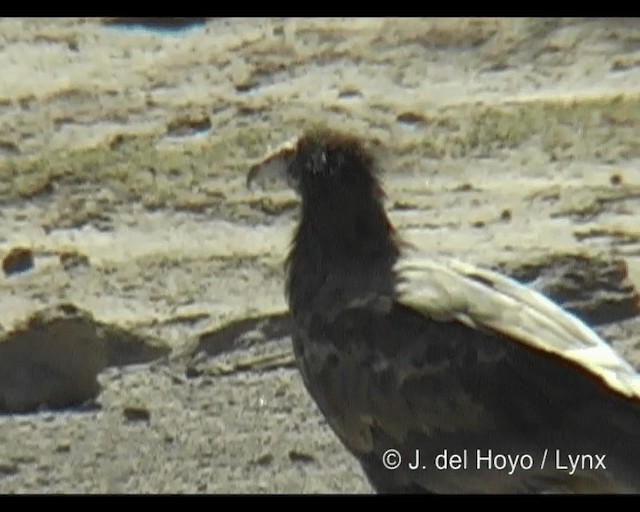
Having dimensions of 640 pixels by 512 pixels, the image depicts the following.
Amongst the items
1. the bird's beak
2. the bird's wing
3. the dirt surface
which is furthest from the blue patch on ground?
the bird's wing

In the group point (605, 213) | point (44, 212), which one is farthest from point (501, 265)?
point (44, 212)

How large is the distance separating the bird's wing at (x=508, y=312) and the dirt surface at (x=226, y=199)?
0.44 meters

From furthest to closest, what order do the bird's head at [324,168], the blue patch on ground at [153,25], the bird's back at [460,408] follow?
the blue patch on ground at [153,25] < the bird's head at [324,168] < the bird's back at [460,408]

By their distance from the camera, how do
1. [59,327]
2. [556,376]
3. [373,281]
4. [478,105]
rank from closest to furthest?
[556,376] < [373,281] < [59,327] < [478,105]

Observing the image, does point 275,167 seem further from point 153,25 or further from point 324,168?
point 153,25

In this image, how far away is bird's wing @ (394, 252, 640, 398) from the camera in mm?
4816

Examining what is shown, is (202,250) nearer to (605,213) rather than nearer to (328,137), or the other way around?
(328,137)

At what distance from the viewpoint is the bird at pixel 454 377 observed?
4762mm

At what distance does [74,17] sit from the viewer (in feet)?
19.5

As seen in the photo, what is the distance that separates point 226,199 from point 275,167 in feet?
1.34

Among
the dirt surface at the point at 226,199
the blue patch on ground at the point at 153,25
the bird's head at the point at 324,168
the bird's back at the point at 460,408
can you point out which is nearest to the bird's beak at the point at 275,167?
the bird's head at the point at 324,168

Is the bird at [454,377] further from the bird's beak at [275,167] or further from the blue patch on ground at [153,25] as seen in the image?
the blue patch on ground at [153,25]

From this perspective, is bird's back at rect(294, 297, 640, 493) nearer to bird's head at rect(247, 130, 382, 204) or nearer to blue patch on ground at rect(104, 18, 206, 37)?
bird's head at rect(247, 130, 382, 204)

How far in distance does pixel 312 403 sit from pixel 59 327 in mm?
583
